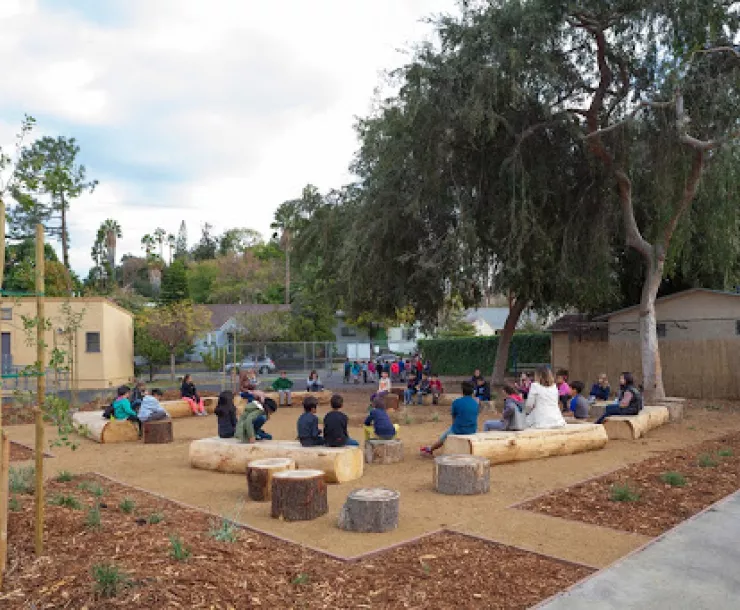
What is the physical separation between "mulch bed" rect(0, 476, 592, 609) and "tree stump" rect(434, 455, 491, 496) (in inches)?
77.3

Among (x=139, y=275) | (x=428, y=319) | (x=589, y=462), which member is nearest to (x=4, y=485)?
(x=589, y=462)

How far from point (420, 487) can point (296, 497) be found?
7.67 feet

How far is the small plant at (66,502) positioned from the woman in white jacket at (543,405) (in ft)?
23.9

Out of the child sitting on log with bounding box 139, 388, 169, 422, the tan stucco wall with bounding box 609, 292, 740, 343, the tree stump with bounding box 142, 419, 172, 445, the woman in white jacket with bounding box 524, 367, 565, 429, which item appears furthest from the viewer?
the tan stucco wall with bounding box 609, 292, 740, 343

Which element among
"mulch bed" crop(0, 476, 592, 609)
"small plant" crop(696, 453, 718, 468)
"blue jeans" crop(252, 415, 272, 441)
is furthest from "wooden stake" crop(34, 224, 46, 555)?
"small plant" crop(696, 453, 718, 468)

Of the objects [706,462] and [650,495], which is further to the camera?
[706,462]

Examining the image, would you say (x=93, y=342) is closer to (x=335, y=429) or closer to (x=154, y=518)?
(x=335, y=429)

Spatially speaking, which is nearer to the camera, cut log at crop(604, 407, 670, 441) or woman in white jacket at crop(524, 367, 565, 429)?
woman in white jacket at crop(524, 367, 565, 429)

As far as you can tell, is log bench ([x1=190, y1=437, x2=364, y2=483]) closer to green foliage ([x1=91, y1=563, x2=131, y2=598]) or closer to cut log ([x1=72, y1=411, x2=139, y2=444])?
cut log ([x1=72, y1=411, x2=139, y2=444])

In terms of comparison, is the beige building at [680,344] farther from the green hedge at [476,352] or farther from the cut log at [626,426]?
the green hedge at [476,352]

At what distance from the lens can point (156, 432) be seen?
13.5 m

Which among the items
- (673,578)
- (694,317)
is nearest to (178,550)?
(673,578)

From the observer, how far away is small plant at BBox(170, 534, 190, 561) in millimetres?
5250

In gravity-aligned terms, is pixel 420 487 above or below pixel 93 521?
below
